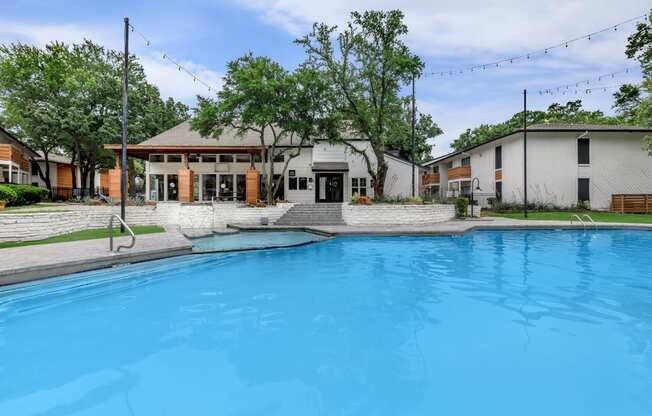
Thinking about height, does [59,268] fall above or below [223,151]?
below

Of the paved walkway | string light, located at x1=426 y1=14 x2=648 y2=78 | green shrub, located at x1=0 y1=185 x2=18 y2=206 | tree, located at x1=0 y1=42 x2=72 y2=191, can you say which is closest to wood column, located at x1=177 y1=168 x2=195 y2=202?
green shrub, located at x1=0 y1=185 x2=18 y2=206

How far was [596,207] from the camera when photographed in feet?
82.1

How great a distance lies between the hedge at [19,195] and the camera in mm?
17469

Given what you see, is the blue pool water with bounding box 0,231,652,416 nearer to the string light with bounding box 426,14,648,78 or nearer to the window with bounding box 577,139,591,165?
the string light with bounding box 426,14,648,78

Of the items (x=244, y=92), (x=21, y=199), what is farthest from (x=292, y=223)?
(x=21, y=199)

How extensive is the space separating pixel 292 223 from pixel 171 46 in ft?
33.6

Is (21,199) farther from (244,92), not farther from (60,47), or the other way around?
(60,47)

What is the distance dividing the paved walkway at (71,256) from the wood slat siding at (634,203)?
28.8 m

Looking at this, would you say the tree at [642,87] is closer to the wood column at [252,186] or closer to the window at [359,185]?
the window at [359,185]

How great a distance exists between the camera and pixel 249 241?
1315cm

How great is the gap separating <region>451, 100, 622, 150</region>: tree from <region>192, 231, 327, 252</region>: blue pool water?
3557 centimetres

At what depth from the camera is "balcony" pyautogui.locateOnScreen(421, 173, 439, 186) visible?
135 ft

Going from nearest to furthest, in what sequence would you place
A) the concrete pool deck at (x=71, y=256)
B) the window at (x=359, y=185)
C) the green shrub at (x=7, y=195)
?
the concrete pool deck at (x=71, y=256), the green shrub at (x=7, y=195), the window at (x=359, y=185)

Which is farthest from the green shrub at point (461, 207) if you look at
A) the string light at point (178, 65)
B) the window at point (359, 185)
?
the string light at point (178, 65)
